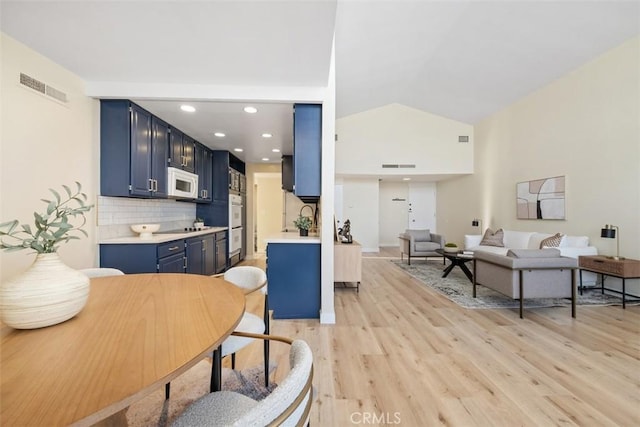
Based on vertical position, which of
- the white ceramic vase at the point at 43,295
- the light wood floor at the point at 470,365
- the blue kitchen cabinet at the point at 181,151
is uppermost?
the blue kitchen cabinet at the point at 181,151

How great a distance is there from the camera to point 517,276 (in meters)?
2.93

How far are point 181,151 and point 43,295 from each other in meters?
3.38

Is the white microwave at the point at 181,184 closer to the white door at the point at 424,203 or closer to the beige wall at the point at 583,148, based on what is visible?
the beige wall at the point at 583,148

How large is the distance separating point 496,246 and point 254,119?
16.7 feet

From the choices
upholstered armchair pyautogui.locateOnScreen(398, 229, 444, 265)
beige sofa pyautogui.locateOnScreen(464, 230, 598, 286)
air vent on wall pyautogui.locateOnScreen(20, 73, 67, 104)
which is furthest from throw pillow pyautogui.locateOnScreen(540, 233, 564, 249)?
air vent on wall pyautogui.locateOnScreen(20, 73, 67, 104)

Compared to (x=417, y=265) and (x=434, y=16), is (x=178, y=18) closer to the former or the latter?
(x=434, y=16)

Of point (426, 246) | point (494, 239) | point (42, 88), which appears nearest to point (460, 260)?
point (426, 246)

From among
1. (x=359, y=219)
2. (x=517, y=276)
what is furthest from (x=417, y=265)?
(x=517, y=276)

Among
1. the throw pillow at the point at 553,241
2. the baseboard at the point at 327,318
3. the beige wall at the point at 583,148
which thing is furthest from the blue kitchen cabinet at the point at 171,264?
the beige wall at the point at 583,148

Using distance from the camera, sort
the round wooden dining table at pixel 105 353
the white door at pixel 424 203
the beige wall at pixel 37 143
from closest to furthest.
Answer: the round wooden dining table at pixel 105 353, the beige wall at pixel 37 143, the white door at pixel 424 203

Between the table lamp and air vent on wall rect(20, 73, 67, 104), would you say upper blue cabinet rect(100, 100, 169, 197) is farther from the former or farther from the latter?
the table lamp

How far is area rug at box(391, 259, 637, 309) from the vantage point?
340 centimetres

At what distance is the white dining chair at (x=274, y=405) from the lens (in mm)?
573

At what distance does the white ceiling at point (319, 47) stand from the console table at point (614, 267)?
3022 millimetres
